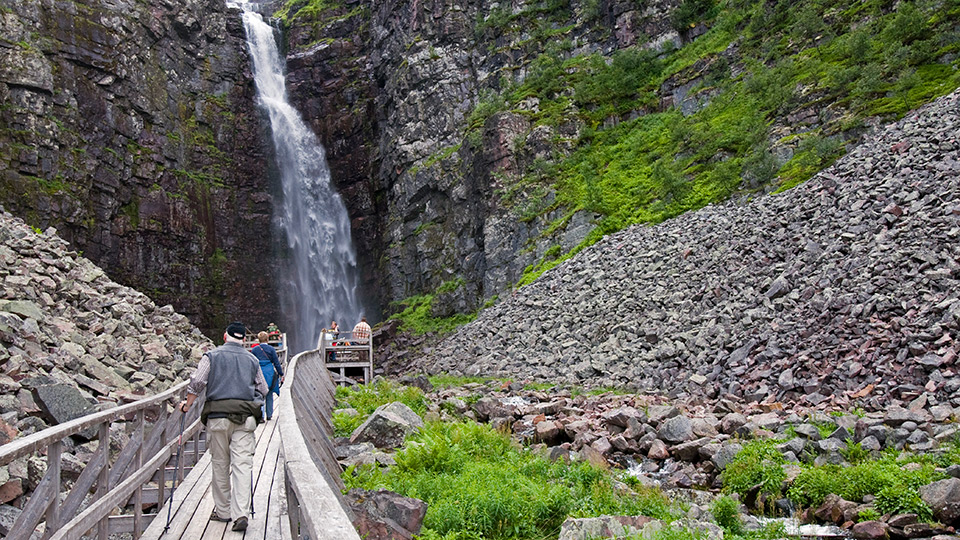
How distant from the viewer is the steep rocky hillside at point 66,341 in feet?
28.2

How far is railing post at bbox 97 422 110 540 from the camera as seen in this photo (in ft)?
16.2

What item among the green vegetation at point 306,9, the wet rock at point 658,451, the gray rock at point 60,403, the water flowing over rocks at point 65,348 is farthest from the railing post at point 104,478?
the green vegetation at point 306,9

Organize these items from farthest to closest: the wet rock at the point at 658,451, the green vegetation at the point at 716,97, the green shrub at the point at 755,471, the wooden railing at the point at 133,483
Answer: the green vegetation at the point at 716,97 < the wet rock at the point at 658,451 < the green shrub at the point at 755,471 < the wooden railing at the point at 133,483

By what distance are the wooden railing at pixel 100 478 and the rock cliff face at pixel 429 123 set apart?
27.1m

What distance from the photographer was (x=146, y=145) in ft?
131

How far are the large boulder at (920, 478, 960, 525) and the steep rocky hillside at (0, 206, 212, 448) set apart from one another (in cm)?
957

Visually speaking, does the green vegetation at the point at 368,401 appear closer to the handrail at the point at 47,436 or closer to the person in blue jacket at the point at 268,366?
the person in blue jacket at the point at 268,366

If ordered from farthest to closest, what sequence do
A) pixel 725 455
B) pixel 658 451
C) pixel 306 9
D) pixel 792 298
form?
pixel 306 9
pixel 792 298
pixel 658 451
pixel 725 455

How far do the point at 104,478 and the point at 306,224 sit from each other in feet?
137

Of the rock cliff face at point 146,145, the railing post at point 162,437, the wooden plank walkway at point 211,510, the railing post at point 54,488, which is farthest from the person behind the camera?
the rock cliff face at point 146,145

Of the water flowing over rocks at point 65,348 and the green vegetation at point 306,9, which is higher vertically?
the green vegetation at point 306,9

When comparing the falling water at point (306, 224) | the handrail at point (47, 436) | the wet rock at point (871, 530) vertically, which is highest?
the falling water at point (306, 224)

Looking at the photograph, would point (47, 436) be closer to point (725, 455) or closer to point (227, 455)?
point (227, 455)

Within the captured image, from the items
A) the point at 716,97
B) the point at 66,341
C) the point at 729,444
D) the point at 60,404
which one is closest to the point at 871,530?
the point at 729,444
